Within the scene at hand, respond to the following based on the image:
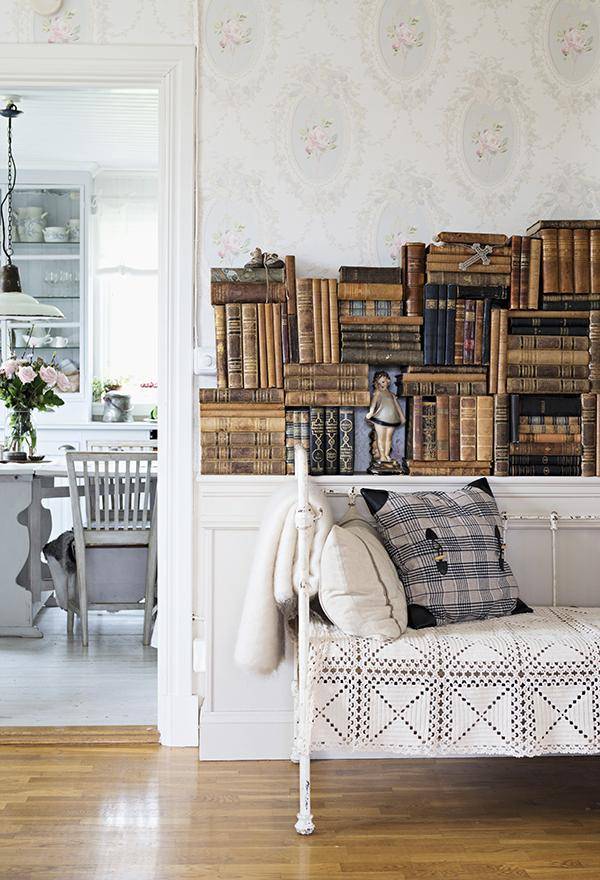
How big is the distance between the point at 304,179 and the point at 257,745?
6.09ft

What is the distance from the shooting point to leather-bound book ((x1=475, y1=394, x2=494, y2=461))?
320cm

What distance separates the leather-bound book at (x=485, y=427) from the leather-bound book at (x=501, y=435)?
0.04 ft

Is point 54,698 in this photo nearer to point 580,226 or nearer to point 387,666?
point 387,666

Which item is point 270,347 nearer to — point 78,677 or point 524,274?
point 524,274

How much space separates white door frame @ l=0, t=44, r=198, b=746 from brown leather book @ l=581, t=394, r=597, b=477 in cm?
129

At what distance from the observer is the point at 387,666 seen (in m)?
2.62

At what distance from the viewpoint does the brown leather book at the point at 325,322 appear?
316 cm

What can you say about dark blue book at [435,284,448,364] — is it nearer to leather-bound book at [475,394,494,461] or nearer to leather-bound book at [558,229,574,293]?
leather-bound book at [475,394,494,461]

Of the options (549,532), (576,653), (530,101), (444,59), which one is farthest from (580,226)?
(576,653)

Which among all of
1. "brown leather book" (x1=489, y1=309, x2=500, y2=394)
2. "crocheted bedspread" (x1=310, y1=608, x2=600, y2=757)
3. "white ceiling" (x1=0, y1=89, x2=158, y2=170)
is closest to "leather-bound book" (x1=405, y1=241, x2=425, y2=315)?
"brown leather book" (x1=489, y1=309, x2=500, y2=394)

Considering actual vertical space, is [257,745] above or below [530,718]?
below

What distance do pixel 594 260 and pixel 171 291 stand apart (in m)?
1.39

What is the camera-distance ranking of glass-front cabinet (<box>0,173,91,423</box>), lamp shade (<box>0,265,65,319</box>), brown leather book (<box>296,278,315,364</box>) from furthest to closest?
glass-front cabinet (<box>0,173,91,423</box>)
lamp shade (<box>0,265,65,319</box>)
brown leather book (<box>296,278,315,364</box>)

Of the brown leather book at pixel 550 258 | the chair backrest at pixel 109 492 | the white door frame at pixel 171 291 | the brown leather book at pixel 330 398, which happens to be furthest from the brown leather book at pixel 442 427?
the chair backrest at pixel 109 492
